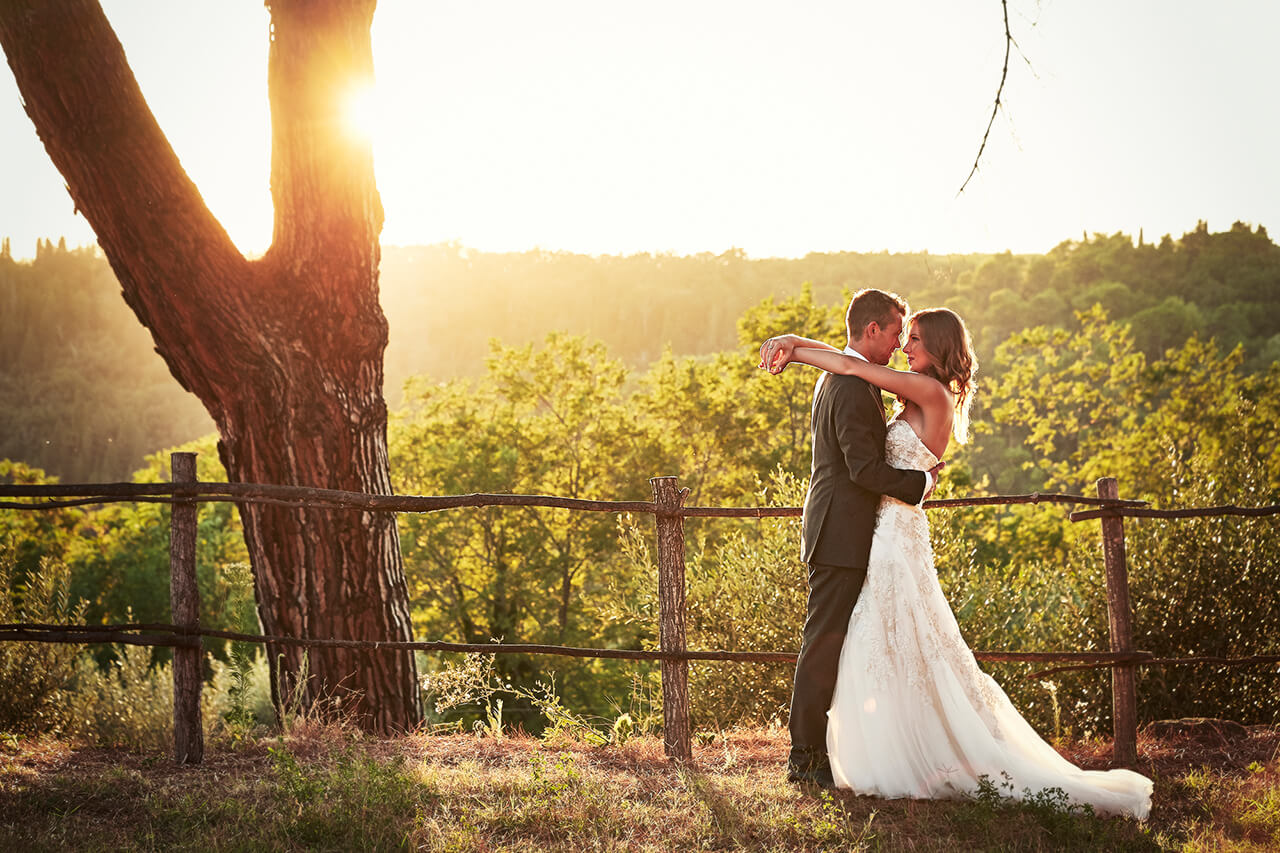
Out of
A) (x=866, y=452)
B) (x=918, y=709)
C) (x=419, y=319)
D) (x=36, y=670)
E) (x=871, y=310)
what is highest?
(x=419, y=319)

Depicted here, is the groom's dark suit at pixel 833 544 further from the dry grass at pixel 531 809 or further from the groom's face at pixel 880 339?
the dry grass at pixel 531 809

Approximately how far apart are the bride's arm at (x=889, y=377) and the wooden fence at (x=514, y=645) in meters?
0.77

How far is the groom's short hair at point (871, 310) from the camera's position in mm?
4098

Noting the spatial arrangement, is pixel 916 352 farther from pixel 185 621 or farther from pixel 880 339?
pixel 185 621

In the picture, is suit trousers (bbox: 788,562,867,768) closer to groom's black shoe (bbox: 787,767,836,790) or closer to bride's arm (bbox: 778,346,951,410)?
groom's black shoe (bbox: 787,767,836,790)

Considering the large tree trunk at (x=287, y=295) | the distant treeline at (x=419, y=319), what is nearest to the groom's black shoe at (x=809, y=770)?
the large tree trunk at (x=287, y=295)

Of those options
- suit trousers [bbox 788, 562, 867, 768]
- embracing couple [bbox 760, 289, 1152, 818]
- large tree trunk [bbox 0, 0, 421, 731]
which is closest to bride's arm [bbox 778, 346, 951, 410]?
embracing couple [bbox 760, 289, 1152, 818]

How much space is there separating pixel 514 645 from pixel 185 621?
153cm

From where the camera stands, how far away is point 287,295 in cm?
556

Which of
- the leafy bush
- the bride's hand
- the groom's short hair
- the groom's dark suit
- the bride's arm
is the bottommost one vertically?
the leafy bush

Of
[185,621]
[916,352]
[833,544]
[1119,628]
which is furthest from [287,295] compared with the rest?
[1119,628]

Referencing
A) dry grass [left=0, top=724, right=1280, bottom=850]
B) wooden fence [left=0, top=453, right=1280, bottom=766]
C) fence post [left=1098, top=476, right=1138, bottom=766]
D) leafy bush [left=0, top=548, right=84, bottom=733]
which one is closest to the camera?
dry grass [left=0, top=724, right=1280, bottom=850]

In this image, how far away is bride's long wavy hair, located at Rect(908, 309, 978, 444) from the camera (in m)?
4.09

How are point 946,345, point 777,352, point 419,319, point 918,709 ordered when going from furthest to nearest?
1. point 419,319
2. point 777,352
3. point 946,345
4. point 918,709
